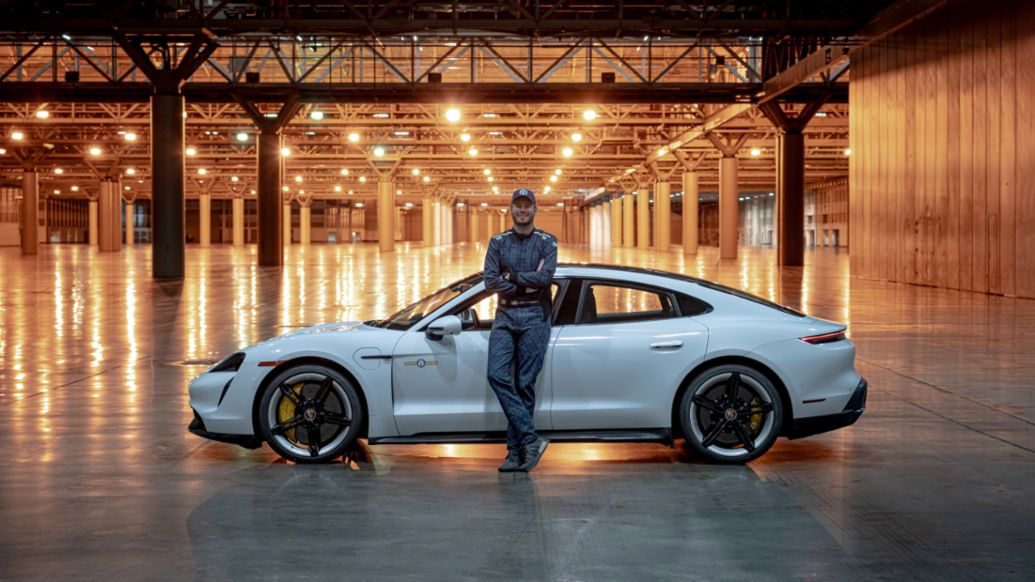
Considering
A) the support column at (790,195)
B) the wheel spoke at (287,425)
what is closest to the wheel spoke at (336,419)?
the wheel spoke at (287,425)

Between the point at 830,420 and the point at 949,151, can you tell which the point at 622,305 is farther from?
the point at 949,151

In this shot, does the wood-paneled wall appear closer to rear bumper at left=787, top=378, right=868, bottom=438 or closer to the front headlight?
rear bumper at left=787, top=378, right=868, bottom=438

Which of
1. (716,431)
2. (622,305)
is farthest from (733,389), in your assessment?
(622,305)

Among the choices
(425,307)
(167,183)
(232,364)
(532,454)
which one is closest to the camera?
(532,454)

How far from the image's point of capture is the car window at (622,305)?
25.2 ft

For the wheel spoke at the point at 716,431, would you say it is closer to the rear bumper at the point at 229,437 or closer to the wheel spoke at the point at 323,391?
the wheel spoke at the point at 323,391

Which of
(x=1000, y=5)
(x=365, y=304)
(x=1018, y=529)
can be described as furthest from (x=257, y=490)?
(x=1000, y=5)

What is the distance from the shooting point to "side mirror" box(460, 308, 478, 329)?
7.70 meters

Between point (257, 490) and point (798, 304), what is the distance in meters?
16.7

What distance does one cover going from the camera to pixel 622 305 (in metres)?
7.87

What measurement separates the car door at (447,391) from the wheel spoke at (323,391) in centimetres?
40

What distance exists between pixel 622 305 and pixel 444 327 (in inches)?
47.0

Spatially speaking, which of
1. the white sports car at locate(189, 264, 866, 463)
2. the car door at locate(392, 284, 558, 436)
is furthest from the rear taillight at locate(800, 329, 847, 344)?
the car door at locate(392, 284, 558, 436)

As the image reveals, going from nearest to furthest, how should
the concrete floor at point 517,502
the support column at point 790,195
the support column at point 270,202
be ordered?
the concrete floor at point 517,502
the support column at point 790,195
the support column at point 270,202
